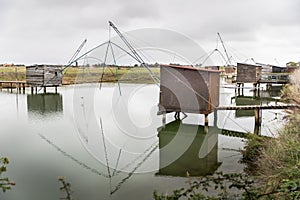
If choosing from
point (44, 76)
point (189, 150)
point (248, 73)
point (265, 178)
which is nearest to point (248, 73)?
point (248, 73)

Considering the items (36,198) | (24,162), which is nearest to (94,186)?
(36,198)

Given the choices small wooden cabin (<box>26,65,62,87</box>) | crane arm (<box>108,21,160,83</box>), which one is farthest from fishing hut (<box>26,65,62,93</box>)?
crane arm (<box>108,21,160,83</box>)

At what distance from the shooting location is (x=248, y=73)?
917 inches

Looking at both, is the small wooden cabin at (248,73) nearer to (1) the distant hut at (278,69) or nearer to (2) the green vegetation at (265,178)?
(1) the distant hut at (278,69)

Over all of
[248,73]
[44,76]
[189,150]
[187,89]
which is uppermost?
[248,73]

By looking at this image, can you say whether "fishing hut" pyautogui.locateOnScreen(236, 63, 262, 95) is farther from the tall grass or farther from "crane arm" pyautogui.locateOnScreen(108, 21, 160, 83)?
the tall grass

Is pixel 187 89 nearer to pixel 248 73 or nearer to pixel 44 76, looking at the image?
pixel 248 73

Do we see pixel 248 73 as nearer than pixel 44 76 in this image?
No

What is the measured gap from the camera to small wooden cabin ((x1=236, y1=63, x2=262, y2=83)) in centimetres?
2314

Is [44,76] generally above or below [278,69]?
below

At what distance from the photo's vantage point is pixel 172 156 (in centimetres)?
748

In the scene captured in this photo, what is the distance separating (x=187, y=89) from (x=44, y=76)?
15390mm

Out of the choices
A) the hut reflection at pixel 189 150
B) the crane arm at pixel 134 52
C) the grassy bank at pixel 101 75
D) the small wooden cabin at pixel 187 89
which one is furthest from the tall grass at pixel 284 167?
the grassy bank at pixel 101 75

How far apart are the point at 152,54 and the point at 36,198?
7842 mm
